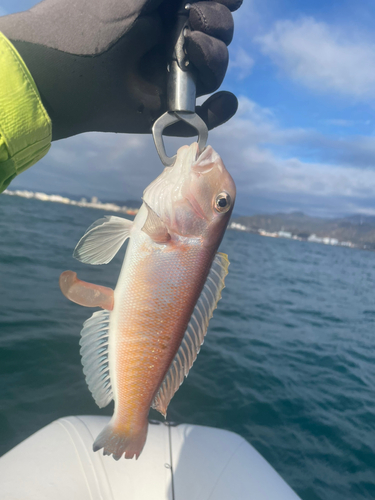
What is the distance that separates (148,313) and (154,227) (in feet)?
Answer: 1.56

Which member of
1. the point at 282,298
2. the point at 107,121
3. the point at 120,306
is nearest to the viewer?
the point at 120,306

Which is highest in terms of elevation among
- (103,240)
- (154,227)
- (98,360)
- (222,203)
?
(222,203)

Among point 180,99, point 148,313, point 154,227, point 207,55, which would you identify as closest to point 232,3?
point 207,55

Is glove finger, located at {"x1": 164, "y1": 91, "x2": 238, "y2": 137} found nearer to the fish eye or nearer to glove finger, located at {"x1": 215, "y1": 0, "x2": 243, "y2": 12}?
glove finger, located at {"x1": 215, "y1": 0, "x2": 243, "y2": 12}

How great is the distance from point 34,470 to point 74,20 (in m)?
3.27

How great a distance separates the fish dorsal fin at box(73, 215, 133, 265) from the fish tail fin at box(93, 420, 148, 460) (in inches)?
38.5

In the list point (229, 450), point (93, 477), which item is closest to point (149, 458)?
point (93, 477)

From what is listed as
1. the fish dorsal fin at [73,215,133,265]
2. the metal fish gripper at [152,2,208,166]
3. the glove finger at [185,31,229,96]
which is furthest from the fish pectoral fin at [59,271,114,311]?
the glove finger at [185,31,229,96]

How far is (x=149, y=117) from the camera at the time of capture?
238cm

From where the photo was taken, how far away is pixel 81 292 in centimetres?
164

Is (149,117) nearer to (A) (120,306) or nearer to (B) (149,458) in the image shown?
(A) (120,306)

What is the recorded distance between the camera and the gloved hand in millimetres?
1773

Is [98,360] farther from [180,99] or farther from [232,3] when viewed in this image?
[232,3]

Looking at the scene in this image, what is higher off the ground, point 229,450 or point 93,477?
point 93,477
